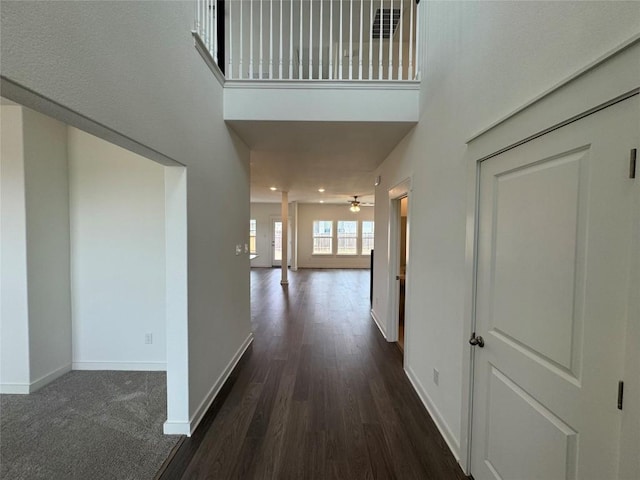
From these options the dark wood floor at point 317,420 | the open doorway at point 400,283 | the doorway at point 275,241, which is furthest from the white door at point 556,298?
the doorway at point 275,241

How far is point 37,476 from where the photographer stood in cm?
167

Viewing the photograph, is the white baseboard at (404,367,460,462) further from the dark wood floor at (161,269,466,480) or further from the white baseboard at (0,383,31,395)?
the white baseboard at (0,383,31,395)

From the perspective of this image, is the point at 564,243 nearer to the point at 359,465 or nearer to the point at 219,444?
the point at 359,465

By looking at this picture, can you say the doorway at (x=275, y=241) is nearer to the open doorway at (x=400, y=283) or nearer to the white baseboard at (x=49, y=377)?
the open doorway at (x=400, y=283)

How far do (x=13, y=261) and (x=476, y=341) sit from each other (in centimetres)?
377

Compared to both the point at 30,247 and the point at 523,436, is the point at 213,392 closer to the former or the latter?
the point at 30,247

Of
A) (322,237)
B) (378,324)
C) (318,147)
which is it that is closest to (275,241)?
(322,237)

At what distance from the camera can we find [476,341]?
1.62 metres

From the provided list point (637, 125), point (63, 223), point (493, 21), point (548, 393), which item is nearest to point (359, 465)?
point (548, 393)

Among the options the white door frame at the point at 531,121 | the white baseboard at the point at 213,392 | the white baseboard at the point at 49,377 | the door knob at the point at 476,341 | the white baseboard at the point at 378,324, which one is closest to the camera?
the white door frame at the point at 531,121

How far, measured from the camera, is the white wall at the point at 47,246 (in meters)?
2.49

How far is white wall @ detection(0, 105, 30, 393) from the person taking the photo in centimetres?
240

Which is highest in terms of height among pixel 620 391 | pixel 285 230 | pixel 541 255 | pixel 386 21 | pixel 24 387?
pixel 386 21

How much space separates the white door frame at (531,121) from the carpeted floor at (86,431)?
2.07 m
